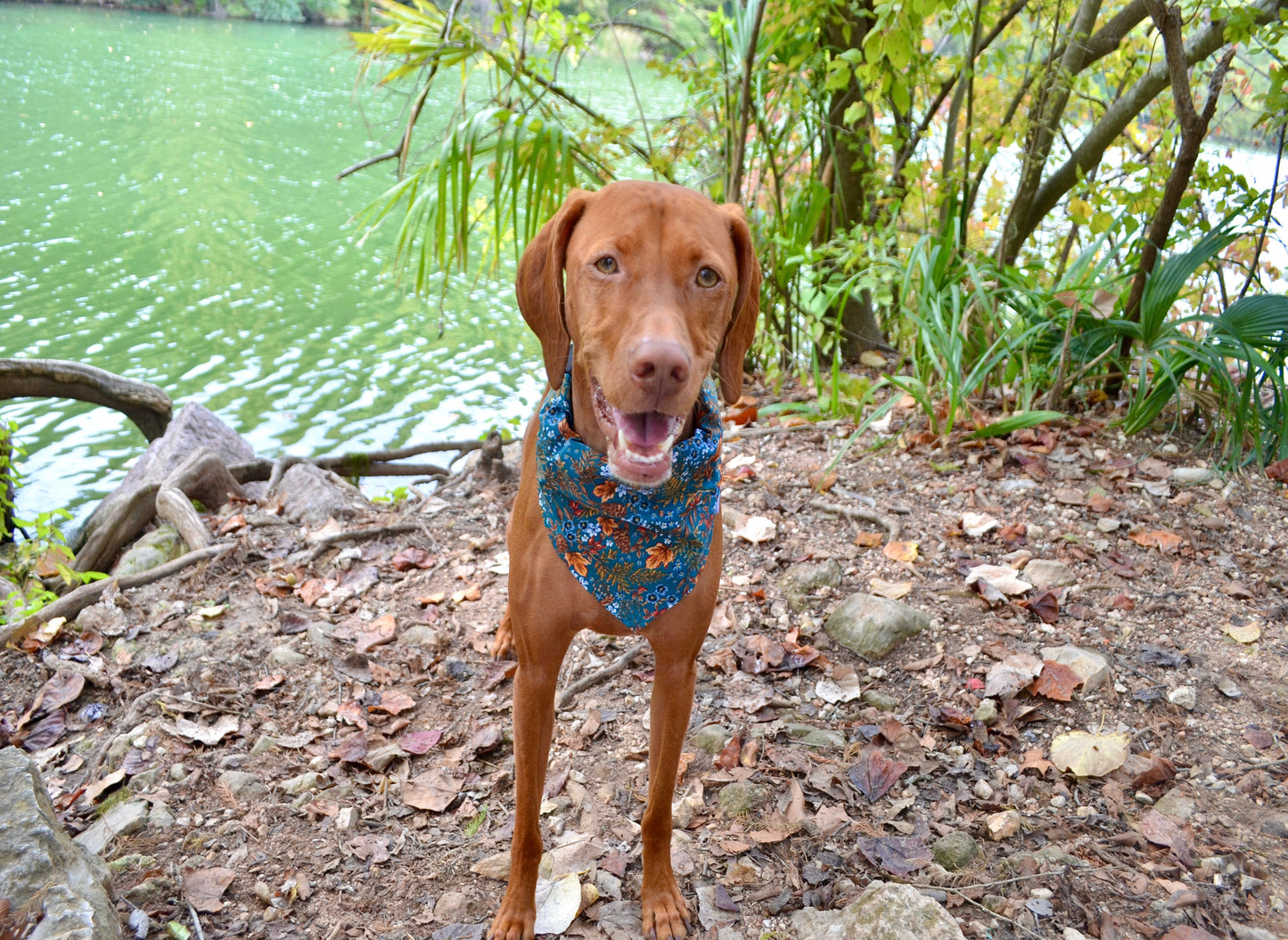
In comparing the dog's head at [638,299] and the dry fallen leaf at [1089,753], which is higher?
the dog's head at [638,299]

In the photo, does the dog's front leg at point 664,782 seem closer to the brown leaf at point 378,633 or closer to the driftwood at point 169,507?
the brown leaf at point 378,633

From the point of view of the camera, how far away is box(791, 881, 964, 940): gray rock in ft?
6.80

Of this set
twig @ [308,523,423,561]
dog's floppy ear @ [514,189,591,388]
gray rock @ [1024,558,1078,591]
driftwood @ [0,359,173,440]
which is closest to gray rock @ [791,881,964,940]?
dog's floppy ear @ [514,189,591,388]

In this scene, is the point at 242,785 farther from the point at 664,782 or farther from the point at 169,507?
the point at 169,507

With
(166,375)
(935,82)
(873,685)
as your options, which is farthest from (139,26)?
(873,685)

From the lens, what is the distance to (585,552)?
2.23 metres

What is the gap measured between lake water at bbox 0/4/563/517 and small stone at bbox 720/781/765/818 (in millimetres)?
3946

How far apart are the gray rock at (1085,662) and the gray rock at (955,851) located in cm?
78

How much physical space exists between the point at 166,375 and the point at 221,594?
5.49 metres

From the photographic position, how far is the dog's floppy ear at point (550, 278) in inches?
84.9

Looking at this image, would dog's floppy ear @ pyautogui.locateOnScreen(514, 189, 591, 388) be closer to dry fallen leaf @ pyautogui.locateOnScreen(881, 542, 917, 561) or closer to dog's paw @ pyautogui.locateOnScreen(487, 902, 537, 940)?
dog's paw @ pyautogui.locateOnScreen(487, 902, 537, 940)

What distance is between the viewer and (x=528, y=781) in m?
2.34

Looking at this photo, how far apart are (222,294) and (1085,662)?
1026cm

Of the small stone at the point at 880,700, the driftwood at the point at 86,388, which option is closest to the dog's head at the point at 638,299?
the small stone at the point at 880,700
